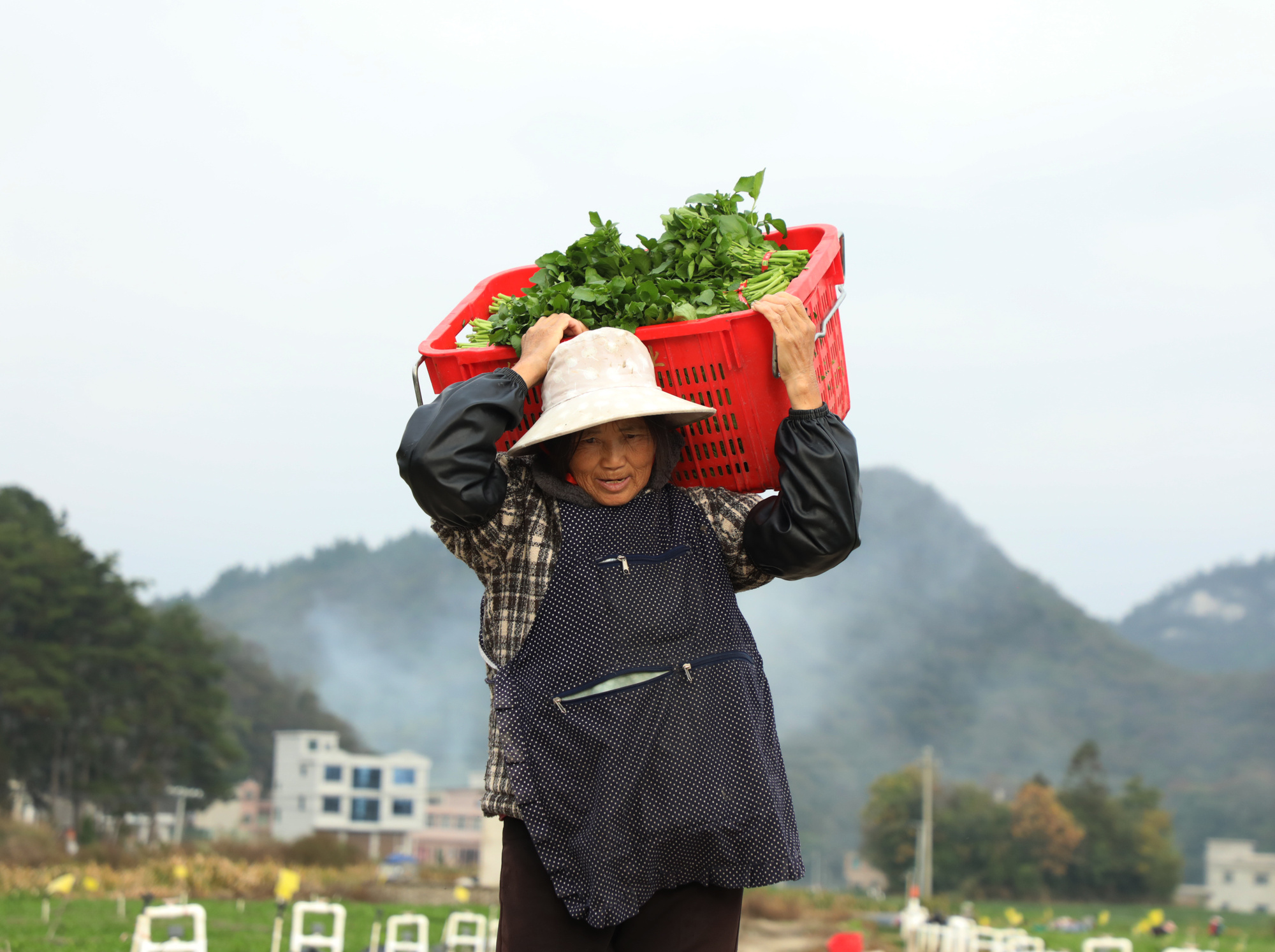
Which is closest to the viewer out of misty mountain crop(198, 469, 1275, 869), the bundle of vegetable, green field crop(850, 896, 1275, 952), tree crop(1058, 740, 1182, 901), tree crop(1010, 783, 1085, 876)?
the bundle of vegetable

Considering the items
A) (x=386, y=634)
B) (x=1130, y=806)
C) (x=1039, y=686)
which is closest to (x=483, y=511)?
(x=1130, y=806)

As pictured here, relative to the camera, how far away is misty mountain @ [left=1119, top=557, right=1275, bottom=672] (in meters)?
153

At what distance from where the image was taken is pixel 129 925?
1449 cm

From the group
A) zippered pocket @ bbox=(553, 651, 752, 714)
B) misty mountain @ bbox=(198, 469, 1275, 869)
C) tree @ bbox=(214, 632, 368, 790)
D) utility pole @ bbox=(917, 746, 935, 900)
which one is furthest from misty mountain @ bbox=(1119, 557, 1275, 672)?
zippered pocket @ bbox=(553, 651, 752, 714)

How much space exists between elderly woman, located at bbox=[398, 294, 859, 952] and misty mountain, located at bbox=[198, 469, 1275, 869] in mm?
104833

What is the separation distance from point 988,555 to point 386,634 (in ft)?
261

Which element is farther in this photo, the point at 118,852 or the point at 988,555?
the point at 988,555

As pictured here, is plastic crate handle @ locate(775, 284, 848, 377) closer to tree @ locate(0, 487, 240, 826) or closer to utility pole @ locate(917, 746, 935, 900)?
tree @ locate(0, 487, 240, 826)

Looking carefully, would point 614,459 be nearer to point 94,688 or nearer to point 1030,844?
point 94,688

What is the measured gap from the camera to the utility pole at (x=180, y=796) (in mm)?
47312

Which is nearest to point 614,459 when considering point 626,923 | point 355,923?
point 626,923

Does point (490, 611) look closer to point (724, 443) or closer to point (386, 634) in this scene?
point (724, 443)

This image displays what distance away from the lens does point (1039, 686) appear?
135875 mm

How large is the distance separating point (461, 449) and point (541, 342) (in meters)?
0.37
